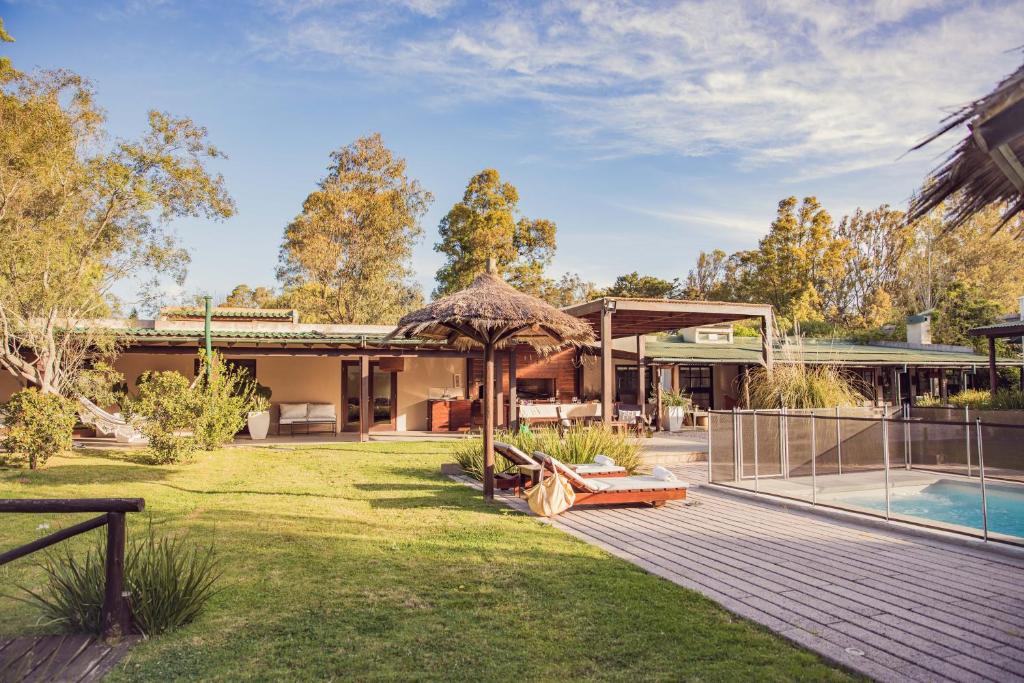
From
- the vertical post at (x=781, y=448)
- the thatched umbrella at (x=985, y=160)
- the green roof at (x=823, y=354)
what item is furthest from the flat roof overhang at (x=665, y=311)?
the thatched umbrella at (x=985, y=160)

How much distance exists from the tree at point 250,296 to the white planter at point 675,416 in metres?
35.6

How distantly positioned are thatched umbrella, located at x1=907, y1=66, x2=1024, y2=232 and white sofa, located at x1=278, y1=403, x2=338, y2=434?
54.4ft

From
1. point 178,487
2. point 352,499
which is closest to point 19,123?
point 178,487

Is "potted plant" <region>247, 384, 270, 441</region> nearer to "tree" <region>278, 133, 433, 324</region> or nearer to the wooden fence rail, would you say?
the wooden fence rail

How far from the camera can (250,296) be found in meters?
49.7

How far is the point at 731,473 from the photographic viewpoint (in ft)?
31.6

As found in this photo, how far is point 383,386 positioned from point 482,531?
43.1ft

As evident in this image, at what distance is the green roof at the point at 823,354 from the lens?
20.2 m

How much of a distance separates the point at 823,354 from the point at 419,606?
1816 cm

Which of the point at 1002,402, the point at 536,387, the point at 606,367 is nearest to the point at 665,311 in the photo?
the point at 606,367

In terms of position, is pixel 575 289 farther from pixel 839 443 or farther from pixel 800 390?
pixel 839 443

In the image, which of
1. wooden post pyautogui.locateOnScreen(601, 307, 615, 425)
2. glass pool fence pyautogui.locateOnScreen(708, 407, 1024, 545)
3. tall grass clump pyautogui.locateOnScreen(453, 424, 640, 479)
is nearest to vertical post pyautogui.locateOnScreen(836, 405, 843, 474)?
glass pool fence pyautogui.locateOnScreen(708, 407, 1024, 545)

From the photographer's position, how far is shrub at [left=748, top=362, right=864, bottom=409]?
12219mm

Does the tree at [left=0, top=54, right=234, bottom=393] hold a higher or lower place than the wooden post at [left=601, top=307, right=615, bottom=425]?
higher
